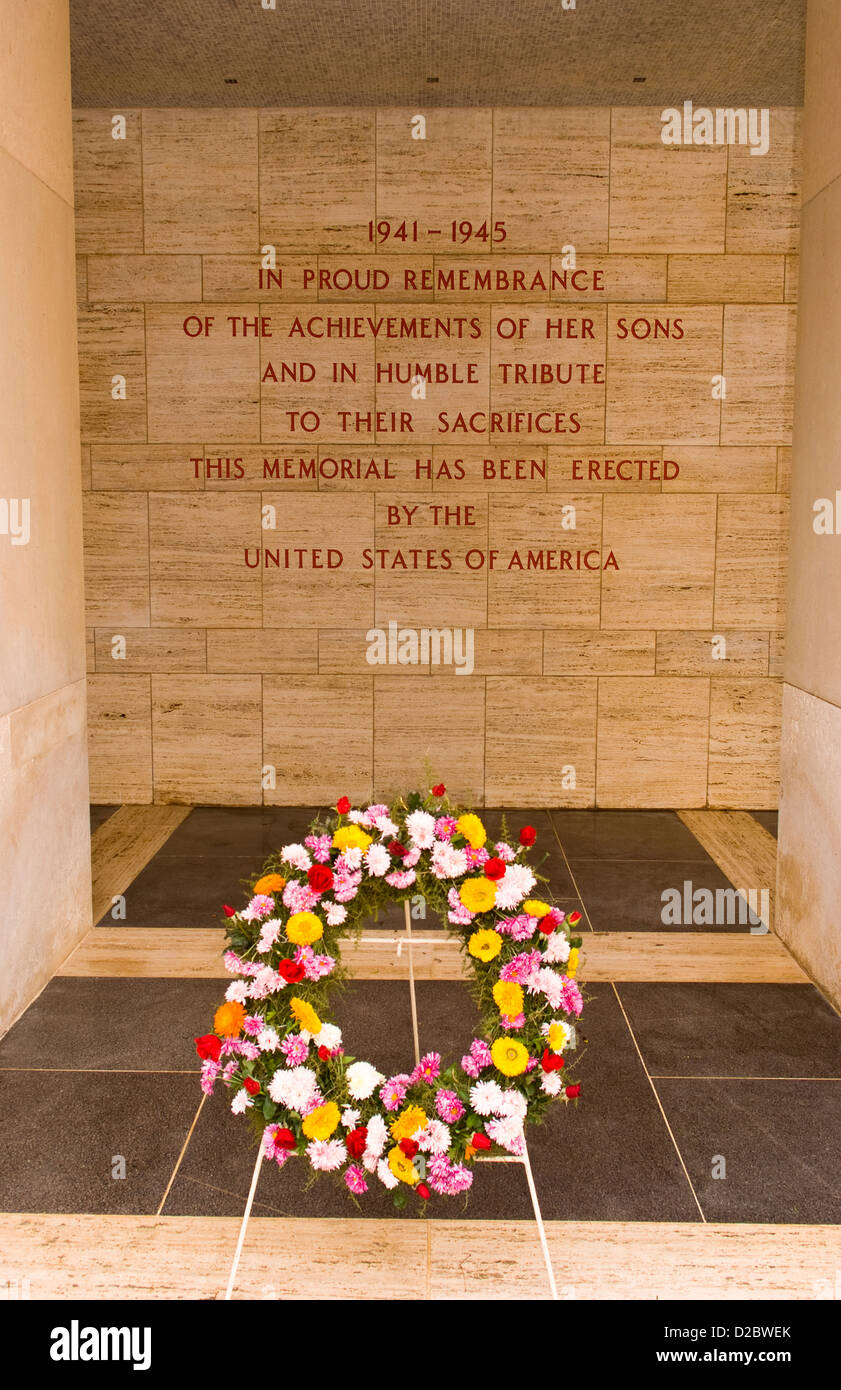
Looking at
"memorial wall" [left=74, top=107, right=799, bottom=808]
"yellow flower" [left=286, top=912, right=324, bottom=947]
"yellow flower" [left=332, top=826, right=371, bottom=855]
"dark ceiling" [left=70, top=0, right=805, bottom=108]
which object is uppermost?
"dark ceiling" [left=70, top=0, right=805, bottom=108]

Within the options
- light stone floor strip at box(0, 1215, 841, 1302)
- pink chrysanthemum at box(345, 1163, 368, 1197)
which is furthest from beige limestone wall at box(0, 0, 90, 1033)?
pink chrysanthemum at box(345, 1163, 368, 1197)

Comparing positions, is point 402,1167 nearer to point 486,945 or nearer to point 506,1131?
point 506,1131

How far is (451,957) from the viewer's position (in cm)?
532

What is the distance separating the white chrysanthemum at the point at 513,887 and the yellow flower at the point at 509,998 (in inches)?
9.4

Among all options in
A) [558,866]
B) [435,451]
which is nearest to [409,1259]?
[558,866]

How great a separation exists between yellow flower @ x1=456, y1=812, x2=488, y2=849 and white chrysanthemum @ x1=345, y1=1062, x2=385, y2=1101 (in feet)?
2.26

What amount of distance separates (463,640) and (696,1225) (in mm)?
4897

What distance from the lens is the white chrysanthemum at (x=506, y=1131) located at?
100 inches

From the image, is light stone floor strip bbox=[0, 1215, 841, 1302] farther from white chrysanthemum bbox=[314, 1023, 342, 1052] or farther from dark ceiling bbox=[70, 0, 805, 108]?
dark ceiling bbox=[70, 0, 805, 108]

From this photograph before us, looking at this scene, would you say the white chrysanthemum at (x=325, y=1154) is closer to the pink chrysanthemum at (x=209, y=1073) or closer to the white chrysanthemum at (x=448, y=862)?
the pink chrysanthemum at (x=209, y=1073)

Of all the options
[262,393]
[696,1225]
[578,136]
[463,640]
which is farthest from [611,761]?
[696,1225]

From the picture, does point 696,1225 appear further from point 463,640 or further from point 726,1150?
point 463,640

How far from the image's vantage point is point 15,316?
4.46 metres

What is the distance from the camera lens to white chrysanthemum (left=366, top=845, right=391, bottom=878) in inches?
119
